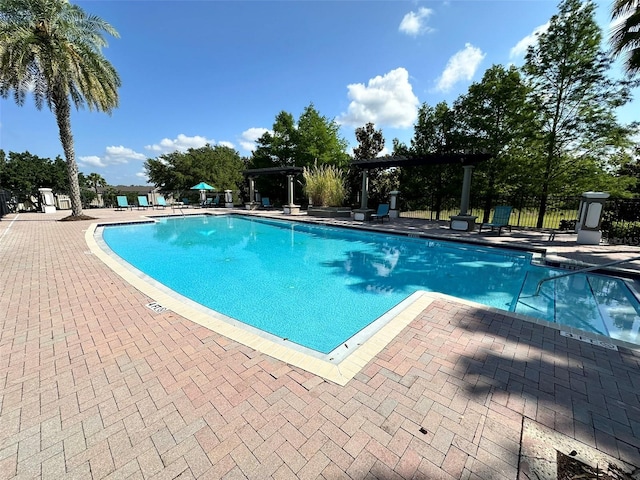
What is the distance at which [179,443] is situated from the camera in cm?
172

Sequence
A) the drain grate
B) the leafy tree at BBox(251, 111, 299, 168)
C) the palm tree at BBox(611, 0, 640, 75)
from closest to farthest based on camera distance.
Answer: the drain grate < the palm tree at BBox(611, 0, 640, 75) < the leafy tree at BBox(251, 111, 299, 168)

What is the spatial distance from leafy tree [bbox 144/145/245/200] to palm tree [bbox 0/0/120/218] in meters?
17.1

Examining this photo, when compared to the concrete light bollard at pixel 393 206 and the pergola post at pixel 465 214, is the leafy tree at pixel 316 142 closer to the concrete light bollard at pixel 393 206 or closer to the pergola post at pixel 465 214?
the concrete light bollard at pixel 393 206

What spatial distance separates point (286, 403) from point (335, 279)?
4405mm

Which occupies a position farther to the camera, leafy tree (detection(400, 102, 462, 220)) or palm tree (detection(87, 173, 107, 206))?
palm tree (detection(87, 173, 107, 206))

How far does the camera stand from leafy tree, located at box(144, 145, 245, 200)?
3025cm

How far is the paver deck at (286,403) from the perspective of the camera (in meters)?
1.61

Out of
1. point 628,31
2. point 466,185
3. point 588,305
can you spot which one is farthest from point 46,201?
point 628,31

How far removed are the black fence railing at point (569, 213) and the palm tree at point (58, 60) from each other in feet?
56.4

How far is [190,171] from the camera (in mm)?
30359

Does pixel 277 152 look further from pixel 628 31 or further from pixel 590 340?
pixel 590 340

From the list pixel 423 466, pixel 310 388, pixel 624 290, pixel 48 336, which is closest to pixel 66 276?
pixel 48 336

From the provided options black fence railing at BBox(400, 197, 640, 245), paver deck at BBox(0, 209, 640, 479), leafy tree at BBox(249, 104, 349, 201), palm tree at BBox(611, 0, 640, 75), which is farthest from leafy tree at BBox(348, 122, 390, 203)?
paver deck at BBox(0, 209, 640, 479)

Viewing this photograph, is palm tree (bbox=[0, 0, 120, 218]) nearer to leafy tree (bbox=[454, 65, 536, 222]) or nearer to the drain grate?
leafy tree (bbox=[454, 65, 536, 222])
